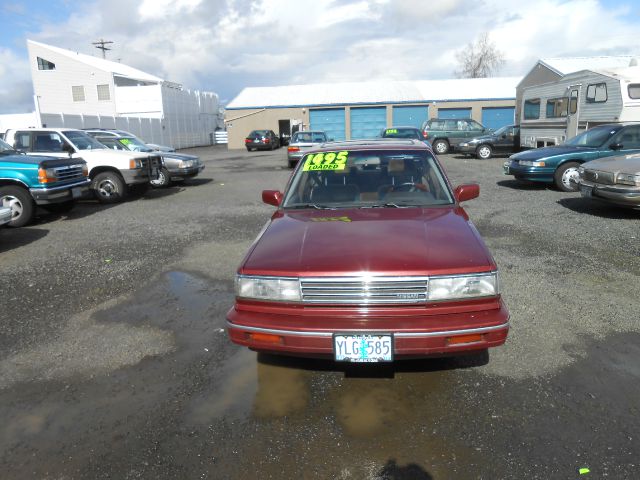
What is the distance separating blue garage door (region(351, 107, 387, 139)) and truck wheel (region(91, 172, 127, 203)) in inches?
1069

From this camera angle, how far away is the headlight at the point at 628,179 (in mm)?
7500

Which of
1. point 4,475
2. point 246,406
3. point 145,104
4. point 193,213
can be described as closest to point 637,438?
point 246,406

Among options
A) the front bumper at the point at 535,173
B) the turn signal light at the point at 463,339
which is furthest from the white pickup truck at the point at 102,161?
the turn signal light at the point at 463,339

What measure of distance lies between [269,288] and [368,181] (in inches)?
68.8

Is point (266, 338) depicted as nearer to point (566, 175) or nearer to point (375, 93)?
point (566, 175)

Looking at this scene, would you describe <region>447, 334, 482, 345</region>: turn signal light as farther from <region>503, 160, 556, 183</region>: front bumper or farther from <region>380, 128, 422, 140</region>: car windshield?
<region>380, 128, 422, 140</region>: car windshield

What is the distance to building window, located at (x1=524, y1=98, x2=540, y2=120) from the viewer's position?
1766cm

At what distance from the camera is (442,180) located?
4.17 meters

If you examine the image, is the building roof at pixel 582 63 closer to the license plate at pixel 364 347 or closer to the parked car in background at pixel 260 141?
the parked car in background at pixel 260 141

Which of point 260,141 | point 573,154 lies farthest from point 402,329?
point 260,141

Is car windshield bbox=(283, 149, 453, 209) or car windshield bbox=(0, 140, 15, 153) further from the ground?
car windshield bbox=(0, 140, 15, 153)

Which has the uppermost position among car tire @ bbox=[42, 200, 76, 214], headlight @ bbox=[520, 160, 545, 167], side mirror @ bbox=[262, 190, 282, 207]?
side mirror @ bbox=[262, 190, 282, 207]

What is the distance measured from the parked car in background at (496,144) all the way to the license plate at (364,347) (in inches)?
768

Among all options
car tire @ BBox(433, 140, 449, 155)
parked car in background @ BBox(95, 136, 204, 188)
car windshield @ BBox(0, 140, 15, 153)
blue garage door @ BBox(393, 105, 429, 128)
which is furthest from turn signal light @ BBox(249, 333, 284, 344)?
blue garage door @ BBox(393, 105, 429, 128)
